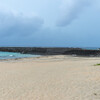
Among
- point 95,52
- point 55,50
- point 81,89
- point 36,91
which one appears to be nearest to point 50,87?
point 36,91

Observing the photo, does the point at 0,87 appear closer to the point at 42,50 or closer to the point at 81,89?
the point at 81,89

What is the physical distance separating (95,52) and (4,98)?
1676 inches

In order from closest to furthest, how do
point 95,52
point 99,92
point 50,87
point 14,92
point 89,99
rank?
point 89,99, point 99,92, point 14,92, point 50,87, point 95,52

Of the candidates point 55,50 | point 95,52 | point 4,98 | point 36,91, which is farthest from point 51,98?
point 55,50

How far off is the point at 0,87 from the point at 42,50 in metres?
49.3

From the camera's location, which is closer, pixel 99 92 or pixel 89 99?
pixel 89 99

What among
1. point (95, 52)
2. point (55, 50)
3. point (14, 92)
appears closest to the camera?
point (14, 92)

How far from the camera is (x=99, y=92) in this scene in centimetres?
772

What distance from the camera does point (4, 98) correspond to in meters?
7.34

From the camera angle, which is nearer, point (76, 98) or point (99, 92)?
point (76, 98)

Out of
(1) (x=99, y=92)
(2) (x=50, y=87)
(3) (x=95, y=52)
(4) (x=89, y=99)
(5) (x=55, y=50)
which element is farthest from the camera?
(5) (x=55, y=50)

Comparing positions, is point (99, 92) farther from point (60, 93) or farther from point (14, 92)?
point (14, 92)

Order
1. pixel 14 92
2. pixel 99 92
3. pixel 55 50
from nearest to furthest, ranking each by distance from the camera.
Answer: pixel 99 92 < pixel 14 92 < pixel 55 50

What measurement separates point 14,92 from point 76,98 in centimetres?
277
